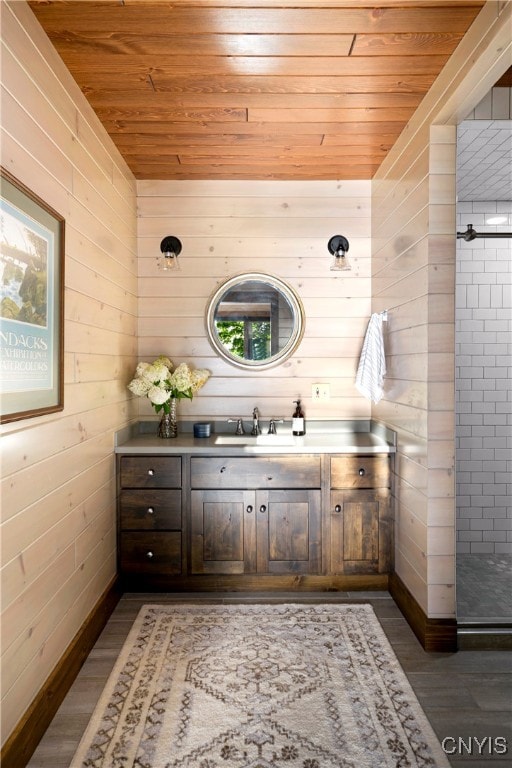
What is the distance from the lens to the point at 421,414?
7.36 ft

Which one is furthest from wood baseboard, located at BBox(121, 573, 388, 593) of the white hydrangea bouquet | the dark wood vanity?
the white hydrangea bouquet

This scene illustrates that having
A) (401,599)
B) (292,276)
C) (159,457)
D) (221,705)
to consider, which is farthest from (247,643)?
(292,276)

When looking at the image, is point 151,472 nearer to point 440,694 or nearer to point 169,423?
point 169,423

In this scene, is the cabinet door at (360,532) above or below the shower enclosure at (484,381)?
below

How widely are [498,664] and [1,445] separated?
2124 millimetres

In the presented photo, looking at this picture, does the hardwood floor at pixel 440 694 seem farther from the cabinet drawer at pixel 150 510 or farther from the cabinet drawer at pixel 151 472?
the cabinet drawer at pixel 151 472

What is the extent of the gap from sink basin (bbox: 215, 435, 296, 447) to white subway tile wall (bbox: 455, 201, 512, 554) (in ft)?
3.84

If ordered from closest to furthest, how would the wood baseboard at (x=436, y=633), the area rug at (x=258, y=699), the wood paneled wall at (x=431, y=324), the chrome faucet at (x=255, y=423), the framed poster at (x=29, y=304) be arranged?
the framed poster at (x=29, y=304)
the area rug at (x=258, y=699)
the wood paneled wall at (x=431, y=324)
the wood baseboard at (x=436, y=633)
the chrome faucet at (x=255, y=423)

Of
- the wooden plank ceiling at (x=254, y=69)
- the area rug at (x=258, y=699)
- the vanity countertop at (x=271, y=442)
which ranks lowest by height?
the area rug at (x=258, y=699)

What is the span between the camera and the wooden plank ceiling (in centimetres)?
167

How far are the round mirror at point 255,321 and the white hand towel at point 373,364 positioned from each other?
0.44 metres

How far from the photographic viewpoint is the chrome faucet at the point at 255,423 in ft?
10.1

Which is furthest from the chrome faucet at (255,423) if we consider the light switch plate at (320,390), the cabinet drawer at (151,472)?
the cabinet drawer at (151,472)

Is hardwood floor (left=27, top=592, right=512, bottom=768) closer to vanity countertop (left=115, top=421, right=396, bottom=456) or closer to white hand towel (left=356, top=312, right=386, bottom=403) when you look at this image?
vanity countertop (left=115, top=421, right=396, bottom=456)
